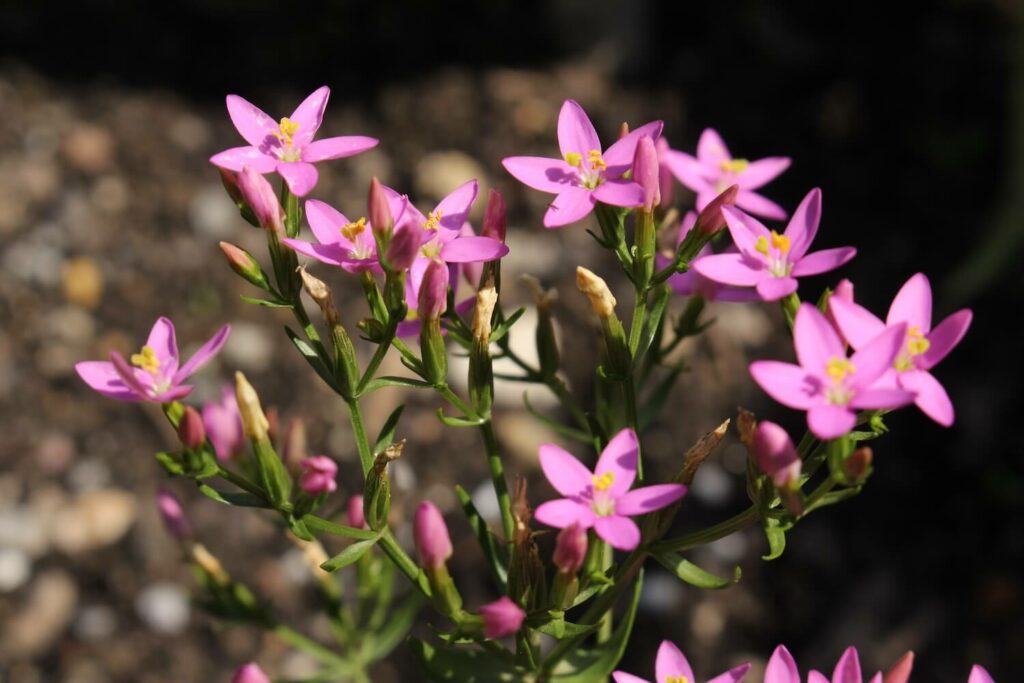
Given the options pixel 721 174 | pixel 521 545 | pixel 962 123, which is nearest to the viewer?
pixel 521 545

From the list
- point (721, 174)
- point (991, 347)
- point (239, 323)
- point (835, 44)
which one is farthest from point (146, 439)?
point (835, 44)

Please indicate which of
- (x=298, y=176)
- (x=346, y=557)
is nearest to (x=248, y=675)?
(x=346, y=557)

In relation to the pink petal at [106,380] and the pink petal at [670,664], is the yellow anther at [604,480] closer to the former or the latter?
the pink petal at [670,664]

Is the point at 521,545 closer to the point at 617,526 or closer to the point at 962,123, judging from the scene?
the point at 617,526

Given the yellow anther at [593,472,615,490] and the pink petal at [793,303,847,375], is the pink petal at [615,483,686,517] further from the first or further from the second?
the pink petal at [793,303,847,375]

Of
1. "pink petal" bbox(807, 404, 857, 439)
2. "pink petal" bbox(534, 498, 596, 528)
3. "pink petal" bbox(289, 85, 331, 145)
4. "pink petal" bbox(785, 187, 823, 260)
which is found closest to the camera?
"pink petal" bbox(807, 404, 857, 439)

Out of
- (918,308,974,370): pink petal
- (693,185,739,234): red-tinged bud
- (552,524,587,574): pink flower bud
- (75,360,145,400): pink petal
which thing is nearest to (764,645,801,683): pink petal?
(552,524,587,574): pink flower bud
